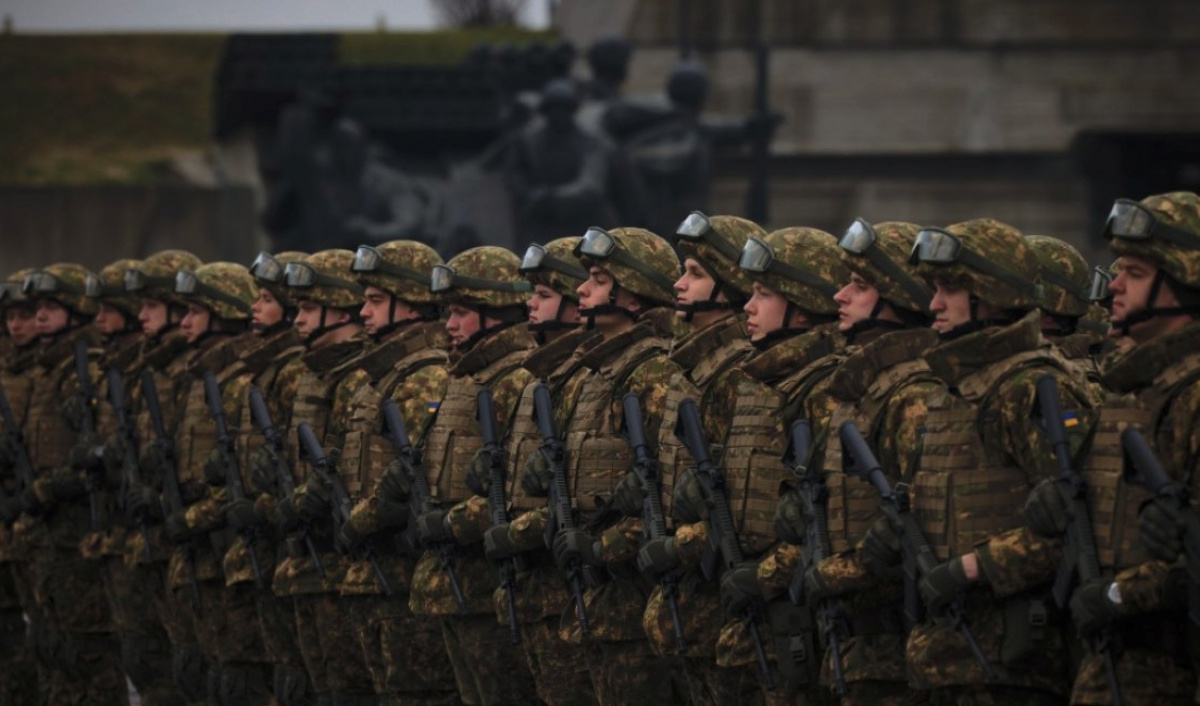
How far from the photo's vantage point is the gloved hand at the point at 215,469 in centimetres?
1464

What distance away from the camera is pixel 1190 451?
8.16 metres

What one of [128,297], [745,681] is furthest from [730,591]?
[128,297]

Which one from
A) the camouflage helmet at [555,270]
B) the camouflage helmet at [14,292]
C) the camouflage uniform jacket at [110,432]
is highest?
the camouflage helmet at [555,270]

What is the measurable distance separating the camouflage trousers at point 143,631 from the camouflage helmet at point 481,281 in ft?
11.6

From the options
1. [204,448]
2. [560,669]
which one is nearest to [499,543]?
[560,669]

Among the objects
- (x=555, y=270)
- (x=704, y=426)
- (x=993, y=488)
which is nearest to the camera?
(x=993, y=488)

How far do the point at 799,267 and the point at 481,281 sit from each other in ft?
8.67

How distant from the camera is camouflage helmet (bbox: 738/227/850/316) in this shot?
1055cm

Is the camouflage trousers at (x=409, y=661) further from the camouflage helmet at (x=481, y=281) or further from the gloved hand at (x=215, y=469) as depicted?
the gloved hand at (x=215, y=469)

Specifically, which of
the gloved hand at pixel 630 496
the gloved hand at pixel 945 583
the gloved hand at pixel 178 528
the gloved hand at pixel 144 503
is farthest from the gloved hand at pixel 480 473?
the gloved hand at pixel 144 503

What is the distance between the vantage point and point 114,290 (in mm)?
16875

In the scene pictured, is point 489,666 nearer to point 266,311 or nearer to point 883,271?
point 883,271

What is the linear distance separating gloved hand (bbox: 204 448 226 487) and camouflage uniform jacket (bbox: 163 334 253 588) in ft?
0.20

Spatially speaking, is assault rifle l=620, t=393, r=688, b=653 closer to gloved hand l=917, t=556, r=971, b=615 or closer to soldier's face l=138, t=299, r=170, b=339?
gloved hand l=917, t=556, r=971, b=615
